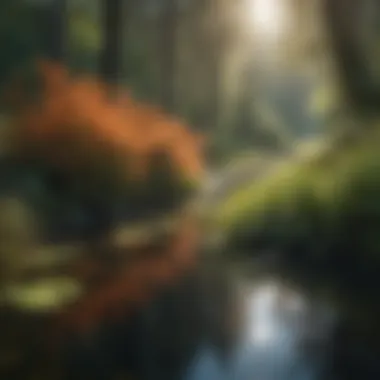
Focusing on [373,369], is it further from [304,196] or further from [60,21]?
[60,21]

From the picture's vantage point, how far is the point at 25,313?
123cm

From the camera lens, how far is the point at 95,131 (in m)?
1.23

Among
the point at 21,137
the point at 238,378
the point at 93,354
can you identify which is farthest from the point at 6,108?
the point at 238,378

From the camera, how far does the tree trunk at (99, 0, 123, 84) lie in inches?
48.2

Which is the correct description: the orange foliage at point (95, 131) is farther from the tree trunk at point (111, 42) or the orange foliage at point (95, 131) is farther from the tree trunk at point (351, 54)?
the tree trunk at point (351, 54)

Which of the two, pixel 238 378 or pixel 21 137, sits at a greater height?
pixel 21 137

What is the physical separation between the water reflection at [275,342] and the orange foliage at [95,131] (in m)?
0.21

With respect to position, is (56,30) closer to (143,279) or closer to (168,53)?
(168,53)

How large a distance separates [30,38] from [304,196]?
44cm

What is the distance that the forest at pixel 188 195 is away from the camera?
122cm

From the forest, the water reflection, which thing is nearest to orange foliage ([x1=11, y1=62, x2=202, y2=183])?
the forest

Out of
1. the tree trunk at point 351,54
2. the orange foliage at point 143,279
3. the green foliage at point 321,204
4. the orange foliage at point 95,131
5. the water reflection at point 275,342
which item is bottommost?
the water reflection at point 275,342

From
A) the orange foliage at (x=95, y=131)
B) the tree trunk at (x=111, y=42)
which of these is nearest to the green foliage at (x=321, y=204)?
the orange foliage at (x=95, y=131)

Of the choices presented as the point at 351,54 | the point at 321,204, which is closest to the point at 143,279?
the point at 321,204
